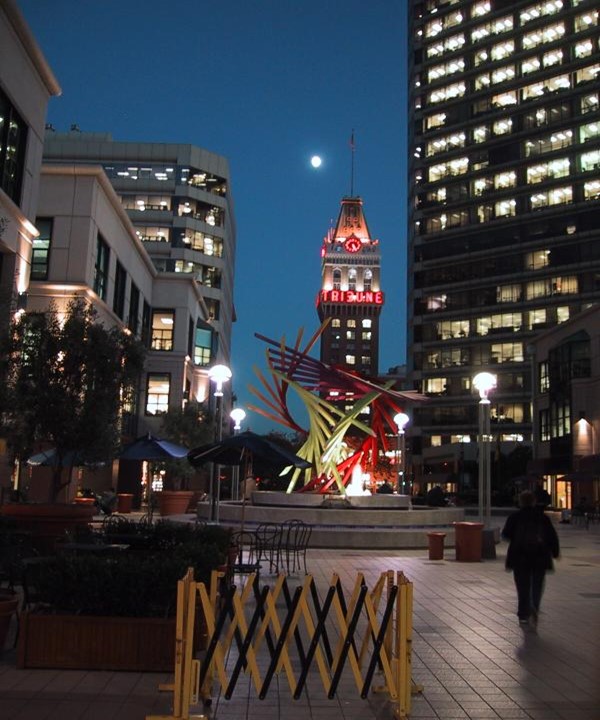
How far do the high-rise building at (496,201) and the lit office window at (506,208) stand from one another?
222 mm

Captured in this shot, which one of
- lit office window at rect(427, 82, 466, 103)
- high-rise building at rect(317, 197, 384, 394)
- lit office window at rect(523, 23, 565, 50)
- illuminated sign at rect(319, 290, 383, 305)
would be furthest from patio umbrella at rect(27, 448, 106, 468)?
illuminated sign at rect(319, 290, 383, 305)

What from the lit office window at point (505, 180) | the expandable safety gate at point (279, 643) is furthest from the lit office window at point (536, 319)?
the expandable safety gate at point (279, 643)

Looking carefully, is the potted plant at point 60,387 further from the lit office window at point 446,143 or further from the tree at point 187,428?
the lit office window at point 446,143

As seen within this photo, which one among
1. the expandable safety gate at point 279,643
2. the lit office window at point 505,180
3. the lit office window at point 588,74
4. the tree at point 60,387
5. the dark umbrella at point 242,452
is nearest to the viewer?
the expandable safety gate at point 279,643

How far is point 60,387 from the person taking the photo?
16641mm

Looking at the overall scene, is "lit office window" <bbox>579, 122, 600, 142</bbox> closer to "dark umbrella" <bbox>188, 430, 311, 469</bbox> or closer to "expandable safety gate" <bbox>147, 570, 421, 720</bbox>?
"dark umbrella" <bbox>188, 430, 311, 469</bbox>

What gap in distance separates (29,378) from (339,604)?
458 inches

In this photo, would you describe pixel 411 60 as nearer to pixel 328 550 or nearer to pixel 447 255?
pixel 447 255

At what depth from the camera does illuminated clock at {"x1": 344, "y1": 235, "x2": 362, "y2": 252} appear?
618 ft

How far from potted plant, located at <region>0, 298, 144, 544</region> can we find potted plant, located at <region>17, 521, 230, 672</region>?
854cm

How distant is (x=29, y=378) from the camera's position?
16.7 metres

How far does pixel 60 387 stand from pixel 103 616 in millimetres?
9495

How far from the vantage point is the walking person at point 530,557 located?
10.7m

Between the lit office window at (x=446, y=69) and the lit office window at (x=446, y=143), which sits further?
the lit office window at (x=446, y=69)
